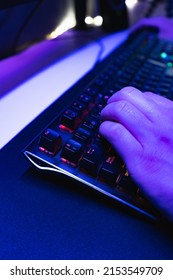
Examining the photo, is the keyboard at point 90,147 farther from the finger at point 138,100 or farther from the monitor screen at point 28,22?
the monitor screen at point 28,22

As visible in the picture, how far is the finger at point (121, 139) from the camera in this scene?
333 mm

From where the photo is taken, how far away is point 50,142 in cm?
35

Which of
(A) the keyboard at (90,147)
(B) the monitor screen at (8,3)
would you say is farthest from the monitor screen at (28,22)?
(A) the keyboard at (90,147)

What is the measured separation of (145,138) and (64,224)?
14cm

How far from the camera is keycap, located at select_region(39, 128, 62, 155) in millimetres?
346

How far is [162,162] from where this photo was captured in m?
0.33

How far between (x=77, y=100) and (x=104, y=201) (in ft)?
0.52

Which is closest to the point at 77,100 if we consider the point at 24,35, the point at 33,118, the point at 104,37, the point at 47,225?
the point at 33,118

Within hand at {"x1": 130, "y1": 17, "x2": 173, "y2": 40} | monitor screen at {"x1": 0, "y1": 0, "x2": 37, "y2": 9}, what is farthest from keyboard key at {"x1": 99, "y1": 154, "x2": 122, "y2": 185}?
hand at {"x1": 130, "y1": 17, "x2": 173, "y2": 40}

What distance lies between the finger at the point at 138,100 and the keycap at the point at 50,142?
101 millimetres

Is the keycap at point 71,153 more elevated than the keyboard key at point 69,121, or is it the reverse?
the keyboard key at point 69,121

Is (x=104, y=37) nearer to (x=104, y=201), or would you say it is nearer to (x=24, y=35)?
(x=24, y=35)

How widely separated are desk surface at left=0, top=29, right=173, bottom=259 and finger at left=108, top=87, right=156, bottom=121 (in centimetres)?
13

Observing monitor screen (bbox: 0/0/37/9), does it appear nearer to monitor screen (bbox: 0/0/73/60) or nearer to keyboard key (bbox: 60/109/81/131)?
monitor screen (bbox: 0/0/73/60)
